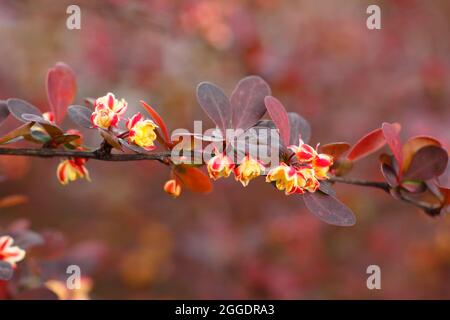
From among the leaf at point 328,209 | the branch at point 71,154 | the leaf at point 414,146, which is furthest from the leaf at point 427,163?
the branch at point 71,154

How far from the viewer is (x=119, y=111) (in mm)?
803

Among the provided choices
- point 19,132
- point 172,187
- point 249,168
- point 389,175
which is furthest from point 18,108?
point 389,175

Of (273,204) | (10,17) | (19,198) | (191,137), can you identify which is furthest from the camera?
(273,204)

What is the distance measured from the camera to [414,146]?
920mm

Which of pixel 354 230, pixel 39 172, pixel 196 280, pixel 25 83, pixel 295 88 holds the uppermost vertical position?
pixel 25 83

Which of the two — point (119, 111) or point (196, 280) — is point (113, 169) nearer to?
point (196, 280)

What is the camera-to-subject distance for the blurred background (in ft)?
6.97

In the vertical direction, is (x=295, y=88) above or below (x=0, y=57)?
below

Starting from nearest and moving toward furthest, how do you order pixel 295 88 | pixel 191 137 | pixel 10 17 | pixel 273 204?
pixel 191 137 < pixel 10 17 < pixel 295 88 < pixel 273 204

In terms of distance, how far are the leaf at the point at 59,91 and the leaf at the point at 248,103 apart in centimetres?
27

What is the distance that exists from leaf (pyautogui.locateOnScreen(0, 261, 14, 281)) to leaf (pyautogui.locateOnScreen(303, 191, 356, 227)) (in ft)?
1.46

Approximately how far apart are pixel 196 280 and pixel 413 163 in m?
1.49

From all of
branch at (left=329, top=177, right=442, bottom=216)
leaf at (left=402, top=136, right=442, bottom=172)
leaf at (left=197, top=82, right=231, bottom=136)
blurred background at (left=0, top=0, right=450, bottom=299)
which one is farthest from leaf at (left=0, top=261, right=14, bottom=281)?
blurred background at (left=0, top=0, right=450, bottom=299)

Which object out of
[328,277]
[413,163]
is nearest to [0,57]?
[328,277]
